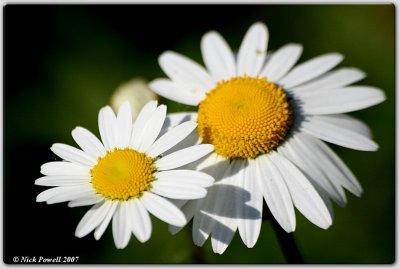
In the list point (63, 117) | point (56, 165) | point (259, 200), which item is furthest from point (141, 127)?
point (63, 117)

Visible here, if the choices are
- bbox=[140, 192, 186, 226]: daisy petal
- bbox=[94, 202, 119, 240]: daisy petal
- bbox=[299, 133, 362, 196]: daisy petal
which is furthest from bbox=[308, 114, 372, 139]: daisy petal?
bbox=[94, 202, 119, 240]: daisy petal

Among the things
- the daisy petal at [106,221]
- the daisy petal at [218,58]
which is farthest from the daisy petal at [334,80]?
the daisy petal at [106,221]

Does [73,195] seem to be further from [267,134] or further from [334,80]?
[334,80]

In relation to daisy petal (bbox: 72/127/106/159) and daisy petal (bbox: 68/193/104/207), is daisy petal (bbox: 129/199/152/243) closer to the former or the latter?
daisy petal (bbox: 68/193/104/207)

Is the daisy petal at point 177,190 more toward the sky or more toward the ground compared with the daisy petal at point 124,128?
more toward the ground

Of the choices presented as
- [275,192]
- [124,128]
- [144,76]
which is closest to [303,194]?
[275,192]

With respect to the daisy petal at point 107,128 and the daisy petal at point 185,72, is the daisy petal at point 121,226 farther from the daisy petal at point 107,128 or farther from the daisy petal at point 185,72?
the daisy petal at point 185,72

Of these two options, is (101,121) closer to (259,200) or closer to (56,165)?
(56,165)
